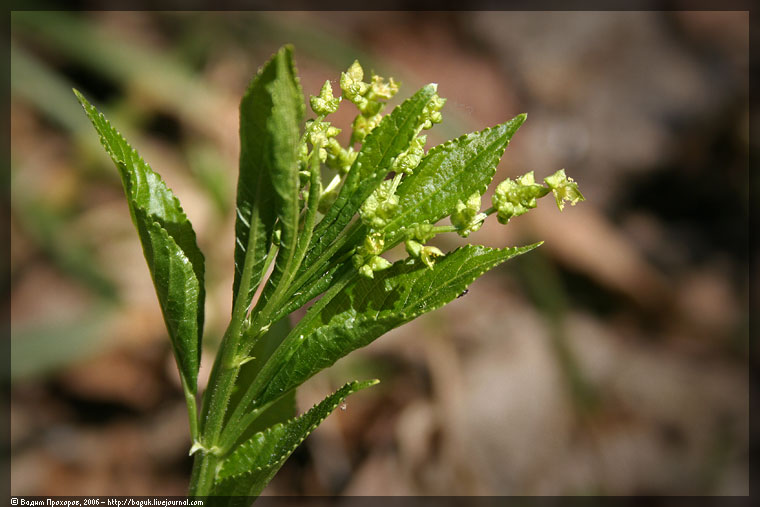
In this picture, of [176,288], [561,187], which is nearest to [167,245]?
[176,288]

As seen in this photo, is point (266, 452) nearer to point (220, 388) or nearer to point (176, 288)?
point (220, 388)

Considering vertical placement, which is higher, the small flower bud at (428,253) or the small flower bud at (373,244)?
the small flower bud at (373,244)

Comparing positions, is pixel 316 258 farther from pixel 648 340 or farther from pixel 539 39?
pixel 539 39

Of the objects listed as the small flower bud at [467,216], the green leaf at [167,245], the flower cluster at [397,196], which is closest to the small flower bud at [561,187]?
the flower cluster at [397,196]

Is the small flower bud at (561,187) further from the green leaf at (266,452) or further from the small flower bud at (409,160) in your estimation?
the green leaf at (266,452)

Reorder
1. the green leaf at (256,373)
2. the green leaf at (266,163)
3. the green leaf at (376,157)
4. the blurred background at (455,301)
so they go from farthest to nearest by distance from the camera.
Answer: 1. the blurred background at (455,301)
2. the green leaf at (256,373)
3. the green leaf at (376,157)
4. the green leaf at (266,163)

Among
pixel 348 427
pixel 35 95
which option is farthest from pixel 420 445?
pixel 35 95

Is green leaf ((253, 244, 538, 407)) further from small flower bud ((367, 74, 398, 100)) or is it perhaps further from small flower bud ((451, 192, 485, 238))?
small flower bud ((367, 74, 398, 100))

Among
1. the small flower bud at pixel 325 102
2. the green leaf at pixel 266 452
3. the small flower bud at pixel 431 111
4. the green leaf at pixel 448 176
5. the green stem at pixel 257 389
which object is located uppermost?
the small flower bud at pixel 325 102
